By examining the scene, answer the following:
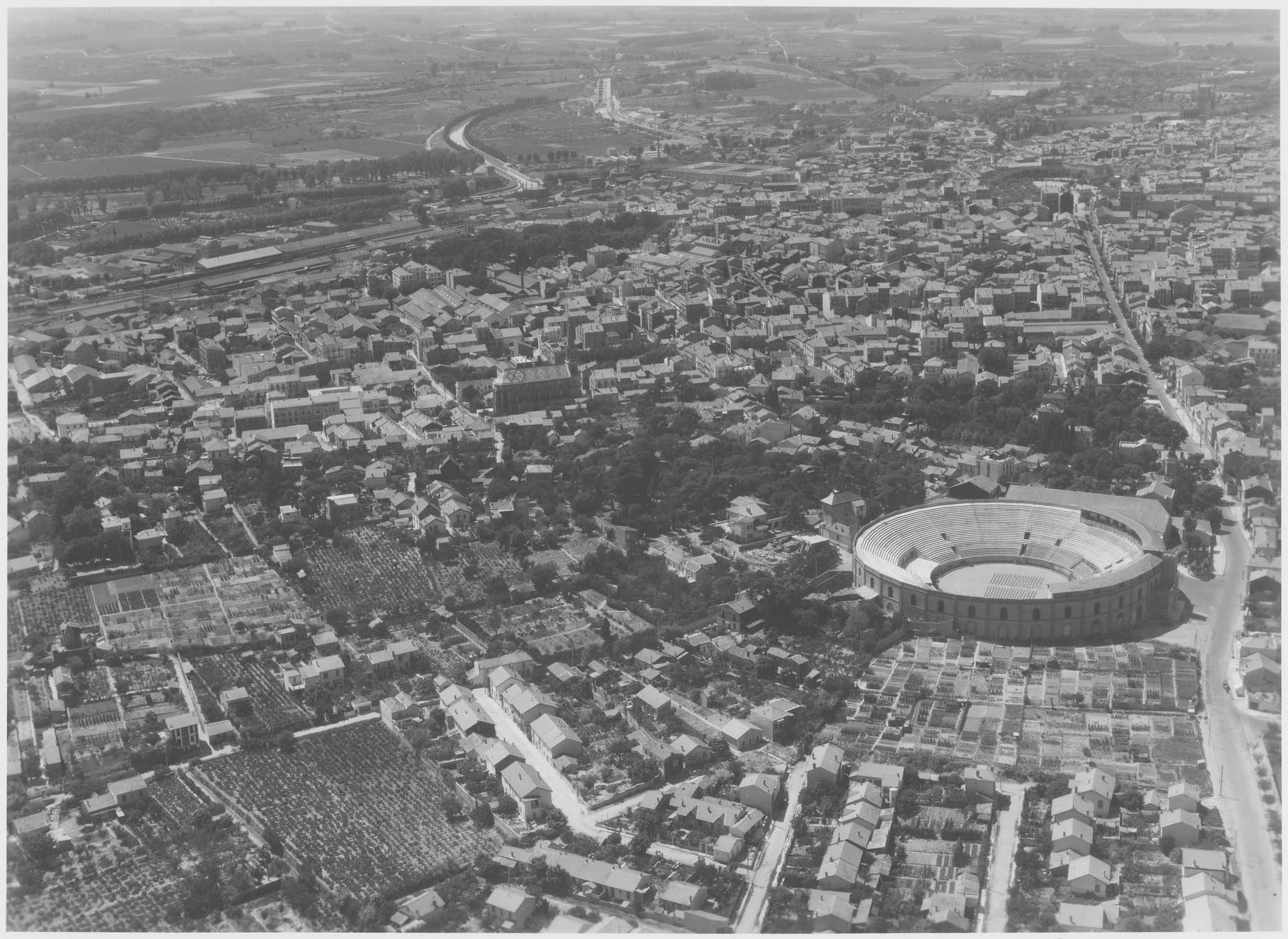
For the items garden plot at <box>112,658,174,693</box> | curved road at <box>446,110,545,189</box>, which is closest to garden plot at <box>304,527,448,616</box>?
garden plot at <box>112,658,174,693</box>

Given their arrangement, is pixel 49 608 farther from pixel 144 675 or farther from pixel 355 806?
pixel 355 806

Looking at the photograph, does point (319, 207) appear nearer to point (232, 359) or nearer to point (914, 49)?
point (232, 359)

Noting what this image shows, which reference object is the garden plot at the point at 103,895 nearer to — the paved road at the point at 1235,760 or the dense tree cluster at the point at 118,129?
the paved road at the point at 1235,760

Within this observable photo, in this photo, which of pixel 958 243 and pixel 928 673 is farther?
pixel 958 243

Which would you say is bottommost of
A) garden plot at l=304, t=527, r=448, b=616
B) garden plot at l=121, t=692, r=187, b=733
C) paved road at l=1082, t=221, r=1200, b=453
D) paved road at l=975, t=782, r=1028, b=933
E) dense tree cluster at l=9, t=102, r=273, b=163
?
garden plot at l=304, t=527, r=448, b=616

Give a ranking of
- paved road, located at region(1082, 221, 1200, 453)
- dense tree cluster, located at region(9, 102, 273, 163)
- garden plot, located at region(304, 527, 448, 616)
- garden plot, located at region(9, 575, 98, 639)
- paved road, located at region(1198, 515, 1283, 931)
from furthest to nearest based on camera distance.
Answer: dense tree cluster, located at region(9, 102, 273, 163) → paved road, located at region(1082, 221, 1200, 453) → garden plot, located at region(304, 527, 448, 616) → garden plot, located at region(9, 575, 98, 639) → paved road, located at region(1198, 515, 1283, 931)

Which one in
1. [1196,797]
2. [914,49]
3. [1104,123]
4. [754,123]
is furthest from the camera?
[914,49]

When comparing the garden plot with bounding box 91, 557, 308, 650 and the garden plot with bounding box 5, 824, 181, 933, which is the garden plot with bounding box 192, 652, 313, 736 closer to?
the garden plot with bounding box 91, 557, 308, 650

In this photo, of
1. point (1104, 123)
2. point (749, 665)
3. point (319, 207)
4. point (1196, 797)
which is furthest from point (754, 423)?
point (1104, 123)
